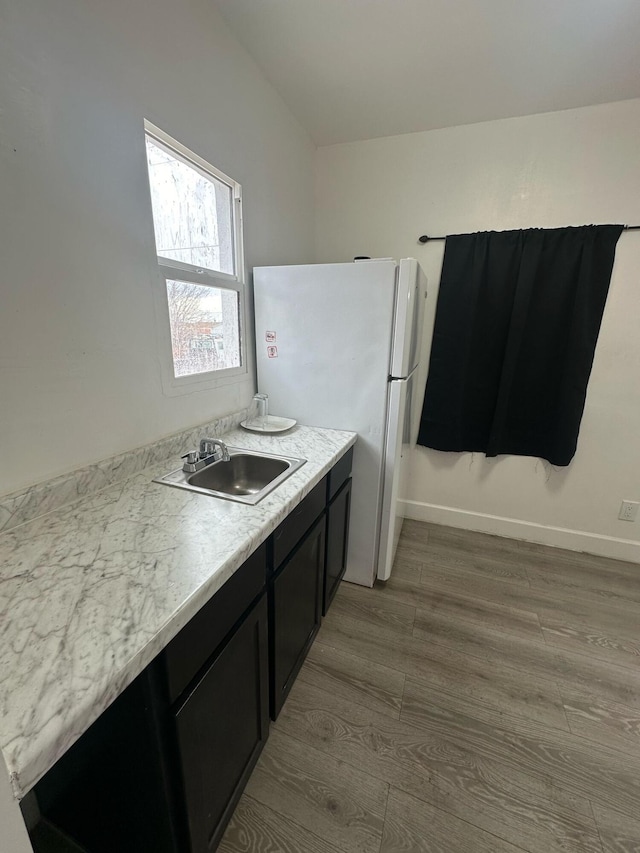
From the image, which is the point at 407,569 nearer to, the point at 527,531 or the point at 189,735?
the point at 527,531

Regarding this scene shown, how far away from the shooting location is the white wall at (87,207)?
2.82 feet

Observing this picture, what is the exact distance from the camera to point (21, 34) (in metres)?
0.83

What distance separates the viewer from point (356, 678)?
1488mm

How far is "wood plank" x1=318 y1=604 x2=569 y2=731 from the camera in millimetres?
1396

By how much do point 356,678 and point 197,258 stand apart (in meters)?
1.87

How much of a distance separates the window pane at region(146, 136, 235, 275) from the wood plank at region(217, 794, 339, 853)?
185 centimetres

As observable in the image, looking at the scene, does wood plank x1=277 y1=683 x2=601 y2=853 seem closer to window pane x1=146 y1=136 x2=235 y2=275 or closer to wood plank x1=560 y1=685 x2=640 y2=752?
wood plank x1=560 y1=685 x2=640 y2=752

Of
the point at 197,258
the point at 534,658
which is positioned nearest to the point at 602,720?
the point at 534,658

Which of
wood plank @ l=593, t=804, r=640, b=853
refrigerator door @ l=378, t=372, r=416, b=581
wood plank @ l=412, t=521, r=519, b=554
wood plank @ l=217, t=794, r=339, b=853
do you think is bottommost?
wood plank @ l=217, t=794, r=339, b=853

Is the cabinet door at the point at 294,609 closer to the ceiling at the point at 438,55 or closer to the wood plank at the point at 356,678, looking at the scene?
the wood plank at the point at 356,678

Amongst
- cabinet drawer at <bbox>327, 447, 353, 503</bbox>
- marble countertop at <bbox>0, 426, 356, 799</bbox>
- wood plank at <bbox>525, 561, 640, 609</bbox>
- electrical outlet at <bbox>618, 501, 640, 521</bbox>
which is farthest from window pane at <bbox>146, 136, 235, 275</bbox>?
electrical outlet at <bbox>618, 501, 640, 521</bbox>

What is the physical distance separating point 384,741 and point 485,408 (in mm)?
1851

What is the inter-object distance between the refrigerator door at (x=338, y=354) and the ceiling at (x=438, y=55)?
35.1 inches

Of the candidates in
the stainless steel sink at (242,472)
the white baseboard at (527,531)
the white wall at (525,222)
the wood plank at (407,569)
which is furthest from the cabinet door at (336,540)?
the white wall at (525,222)
